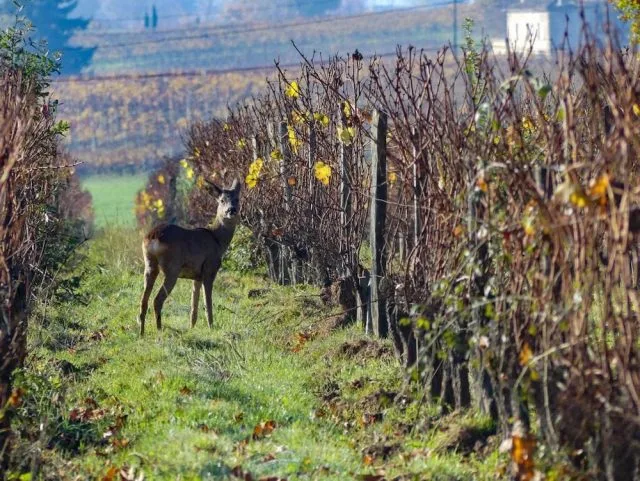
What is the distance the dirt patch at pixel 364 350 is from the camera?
39.5ft

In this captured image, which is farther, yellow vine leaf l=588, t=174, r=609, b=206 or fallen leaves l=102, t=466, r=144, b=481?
fallen leaves l=102, t=466, r=144, b=481

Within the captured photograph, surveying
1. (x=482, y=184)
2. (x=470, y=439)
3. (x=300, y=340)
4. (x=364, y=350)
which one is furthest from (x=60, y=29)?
(x=482, y=184)

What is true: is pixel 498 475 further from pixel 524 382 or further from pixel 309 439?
pixel 309 439

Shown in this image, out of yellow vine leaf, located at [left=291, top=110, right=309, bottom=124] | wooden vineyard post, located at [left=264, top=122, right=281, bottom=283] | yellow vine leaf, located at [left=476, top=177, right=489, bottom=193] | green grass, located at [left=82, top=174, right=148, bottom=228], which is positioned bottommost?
green grass, located at [left=82, top=174, right=148, bottom=228]

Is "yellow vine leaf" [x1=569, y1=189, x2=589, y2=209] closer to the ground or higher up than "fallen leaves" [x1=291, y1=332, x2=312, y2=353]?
higher up

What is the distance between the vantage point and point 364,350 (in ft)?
40.3

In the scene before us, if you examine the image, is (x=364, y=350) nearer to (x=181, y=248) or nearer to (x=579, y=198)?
(x=181, y=248)

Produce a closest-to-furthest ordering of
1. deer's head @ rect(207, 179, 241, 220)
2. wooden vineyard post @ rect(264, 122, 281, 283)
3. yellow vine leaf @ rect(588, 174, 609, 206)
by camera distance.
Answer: yellow vine leaf @ rect(588, 174, 609, 206) → deer's head @ rect(207, 179, 241, 220) → wooden vineyard post @ rect(264, 122, 281, 283)

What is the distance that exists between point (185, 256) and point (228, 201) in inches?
58.6

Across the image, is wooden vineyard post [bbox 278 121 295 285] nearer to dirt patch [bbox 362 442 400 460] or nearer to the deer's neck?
the deer's neck

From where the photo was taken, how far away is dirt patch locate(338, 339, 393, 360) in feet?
39.5

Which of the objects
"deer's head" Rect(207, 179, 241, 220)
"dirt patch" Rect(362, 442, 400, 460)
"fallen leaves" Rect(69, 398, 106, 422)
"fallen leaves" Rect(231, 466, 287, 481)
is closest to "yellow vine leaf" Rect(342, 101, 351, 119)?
"deer's head" Rect(207, 179, 241, 220)

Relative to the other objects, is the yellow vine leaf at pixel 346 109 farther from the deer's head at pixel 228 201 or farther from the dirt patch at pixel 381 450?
the dirt patch at pixel 381 450

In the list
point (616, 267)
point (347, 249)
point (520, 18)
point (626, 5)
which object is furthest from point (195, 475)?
point (520, 18)
